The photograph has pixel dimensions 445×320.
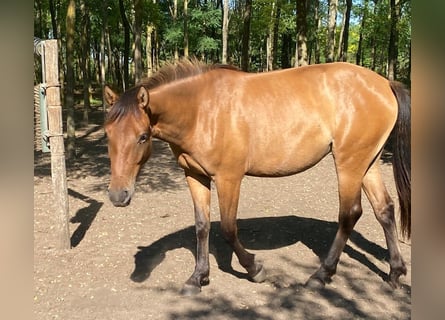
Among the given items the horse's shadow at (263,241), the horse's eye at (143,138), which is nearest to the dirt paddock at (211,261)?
the horse's shadow at (263,241)

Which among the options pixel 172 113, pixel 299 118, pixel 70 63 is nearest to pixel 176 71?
pixel 172 113

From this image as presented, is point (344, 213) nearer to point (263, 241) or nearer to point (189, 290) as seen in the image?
point (263, 241)

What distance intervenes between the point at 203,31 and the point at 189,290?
86.5 feet

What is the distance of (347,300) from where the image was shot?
13.0ft

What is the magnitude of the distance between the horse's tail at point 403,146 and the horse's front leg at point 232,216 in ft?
5.16

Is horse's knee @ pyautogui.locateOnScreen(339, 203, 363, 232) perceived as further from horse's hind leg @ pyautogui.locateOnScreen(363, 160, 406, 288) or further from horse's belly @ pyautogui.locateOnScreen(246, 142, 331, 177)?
horse's belly @ pyautogui.locateOnScreen(246, 142, 331, 177)

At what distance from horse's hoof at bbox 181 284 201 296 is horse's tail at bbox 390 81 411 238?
2.20 m

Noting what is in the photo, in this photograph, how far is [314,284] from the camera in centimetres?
421

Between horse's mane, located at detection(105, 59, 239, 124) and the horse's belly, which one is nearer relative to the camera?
horse's mane, located at detection(105, 59, 239, 124)

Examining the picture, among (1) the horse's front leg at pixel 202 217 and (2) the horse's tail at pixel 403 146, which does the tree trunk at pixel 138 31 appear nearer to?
(1) the horse's front leg at pixel 202 217

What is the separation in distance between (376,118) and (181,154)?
188 cm

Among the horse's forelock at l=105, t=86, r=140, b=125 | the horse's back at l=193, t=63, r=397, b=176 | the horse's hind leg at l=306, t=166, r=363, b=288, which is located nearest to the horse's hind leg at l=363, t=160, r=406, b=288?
the horse's hind leg at l=306, t=166, r=363, b=288

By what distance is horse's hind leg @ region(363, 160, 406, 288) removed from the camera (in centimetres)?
428
